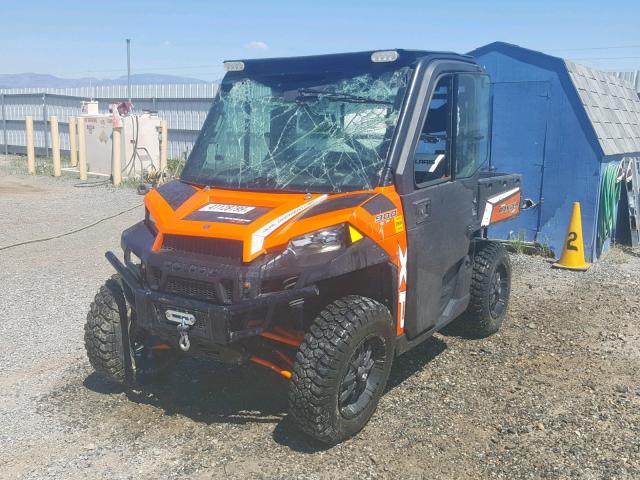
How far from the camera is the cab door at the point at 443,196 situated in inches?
171

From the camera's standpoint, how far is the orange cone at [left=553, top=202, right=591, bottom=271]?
8.56 meters

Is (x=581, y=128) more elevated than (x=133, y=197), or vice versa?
(x=581, y=128)

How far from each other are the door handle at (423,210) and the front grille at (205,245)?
1.26 meters

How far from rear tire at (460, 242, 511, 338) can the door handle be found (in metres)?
1.39

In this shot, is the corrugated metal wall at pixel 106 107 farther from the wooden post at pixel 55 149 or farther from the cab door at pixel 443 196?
the cab door at pixel 443 196

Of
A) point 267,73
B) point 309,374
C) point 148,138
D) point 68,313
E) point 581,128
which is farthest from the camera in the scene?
point 148,138

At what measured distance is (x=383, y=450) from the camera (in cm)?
397

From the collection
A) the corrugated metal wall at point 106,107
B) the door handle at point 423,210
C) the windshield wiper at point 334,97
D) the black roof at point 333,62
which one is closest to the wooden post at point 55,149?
the corrugated metal wall at point 106,107

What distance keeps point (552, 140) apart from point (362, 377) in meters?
6.21

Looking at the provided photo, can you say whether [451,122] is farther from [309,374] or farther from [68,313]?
[68,313]

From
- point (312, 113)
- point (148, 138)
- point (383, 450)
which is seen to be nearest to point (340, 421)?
point (383, 450)

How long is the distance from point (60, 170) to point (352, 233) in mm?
16450

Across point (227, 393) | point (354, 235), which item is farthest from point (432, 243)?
point (227, 393)

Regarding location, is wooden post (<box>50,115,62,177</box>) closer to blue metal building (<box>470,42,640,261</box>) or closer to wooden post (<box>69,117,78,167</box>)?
wooden post (<box>69,117,78,167</box>)
